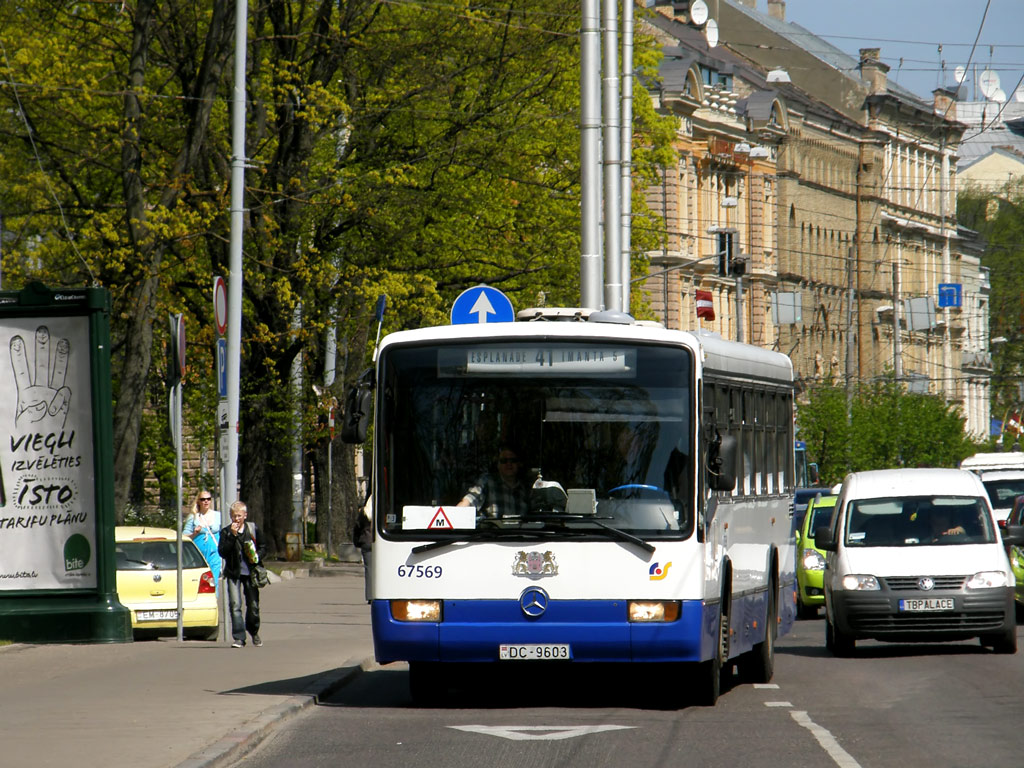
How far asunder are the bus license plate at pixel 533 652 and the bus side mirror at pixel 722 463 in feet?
4.99

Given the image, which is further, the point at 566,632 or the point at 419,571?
the point at 419,571

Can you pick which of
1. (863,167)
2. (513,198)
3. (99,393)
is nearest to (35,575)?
(99,393)

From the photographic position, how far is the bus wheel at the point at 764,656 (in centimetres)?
1773

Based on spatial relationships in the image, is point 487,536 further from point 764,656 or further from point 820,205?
point 820,205

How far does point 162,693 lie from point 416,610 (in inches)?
102

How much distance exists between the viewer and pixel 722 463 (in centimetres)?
1456

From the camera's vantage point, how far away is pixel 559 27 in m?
38.3

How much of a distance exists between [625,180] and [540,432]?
712 inches

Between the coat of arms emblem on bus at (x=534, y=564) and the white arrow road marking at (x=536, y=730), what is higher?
the coat of arms emblem on bus at (x=534, y=564)

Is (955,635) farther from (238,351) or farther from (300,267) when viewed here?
(300,267)

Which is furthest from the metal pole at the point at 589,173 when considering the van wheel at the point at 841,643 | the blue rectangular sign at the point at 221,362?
the van wheel at the point at 841,643

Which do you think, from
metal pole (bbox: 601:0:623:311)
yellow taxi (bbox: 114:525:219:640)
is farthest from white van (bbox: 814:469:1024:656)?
yellow taxi (bbox: 114:525:219:640)

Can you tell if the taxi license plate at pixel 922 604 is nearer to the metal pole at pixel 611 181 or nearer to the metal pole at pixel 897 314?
the metal pole at pixel 611 181

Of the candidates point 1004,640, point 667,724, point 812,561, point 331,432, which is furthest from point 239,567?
point 331,432
